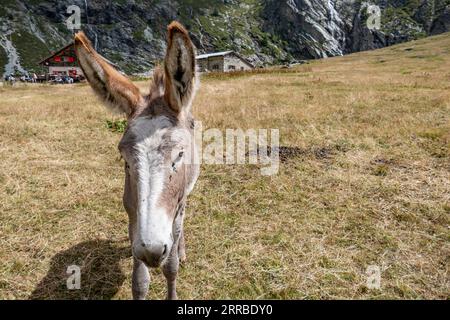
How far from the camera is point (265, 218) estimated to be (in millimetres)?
6957

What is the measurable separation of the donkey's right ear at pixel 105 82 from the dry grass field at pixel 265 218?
298 cm

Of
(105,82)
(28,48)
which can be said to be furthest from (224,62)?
(28,48)

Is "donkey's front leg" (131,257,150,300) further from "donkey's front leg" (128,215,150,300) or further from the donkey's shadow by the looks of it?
the donkey's shadow

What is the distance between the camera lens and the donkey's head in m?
2.70

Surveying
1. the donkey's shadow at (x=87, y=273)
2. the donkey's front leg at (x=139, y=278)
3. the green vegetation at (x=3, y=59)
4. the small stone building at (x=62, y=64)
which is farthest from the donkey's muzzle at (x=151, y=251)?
the green vegetation at (x=3, y=59)

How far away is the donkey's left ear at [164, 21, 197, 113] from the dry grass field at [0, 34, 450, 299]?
3.08 metres

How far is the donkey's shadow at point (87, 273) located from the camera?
486 centimetres

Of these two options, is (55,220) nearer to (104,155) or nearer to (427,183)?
(104,155)

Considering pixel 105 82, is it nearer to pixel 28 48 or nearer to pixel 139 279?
pixel 139 279

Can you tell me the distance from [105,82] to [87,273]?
3441 millimetres

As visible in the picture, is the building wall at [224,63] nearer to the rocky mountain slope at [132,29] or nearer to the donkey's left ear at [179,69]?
the rocky mountain slope at [132,29]

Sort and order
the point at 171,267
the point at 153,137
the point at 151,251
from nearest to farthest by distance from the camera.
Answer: the point at 151,251, the point at 153,137, the point at 171,267

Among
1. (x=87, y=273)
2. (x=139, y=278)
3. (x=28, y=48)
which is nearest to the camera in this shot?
(x=139, y=278)
